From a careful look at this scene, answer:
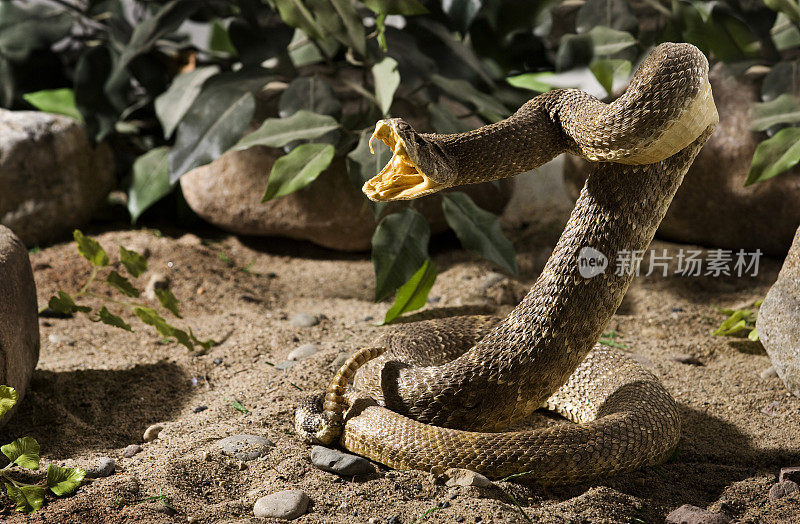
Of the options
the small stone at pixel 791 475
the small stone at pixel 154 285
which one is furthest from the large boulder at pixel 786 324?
the small stone at pixel 154 285

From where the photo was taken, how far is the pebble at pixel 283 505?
5.80 feet

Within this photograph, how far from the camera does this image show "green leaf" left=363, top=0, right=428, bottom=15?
10.1 feet

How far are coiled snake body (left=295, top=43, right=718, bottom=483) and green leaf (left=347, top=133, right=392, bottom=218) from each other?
1.04 metres

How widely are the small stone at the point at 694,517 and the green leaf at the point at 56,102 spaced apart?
3720 millimetres

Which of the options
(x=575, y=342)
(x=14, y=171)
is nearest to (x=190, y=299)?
(x=14, y=171)

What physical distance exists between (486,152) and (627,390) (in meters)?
0.96

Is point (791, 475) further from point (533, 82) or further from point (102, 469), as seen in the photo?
point (533, 82)

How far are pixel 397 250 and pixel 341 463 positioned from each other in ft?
4.15

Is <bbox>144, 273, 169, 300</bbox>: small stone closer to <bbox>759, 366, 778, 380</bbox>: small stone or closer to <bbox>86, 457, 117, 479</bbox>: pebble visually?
<bbox>86, 457, 117, 479</bbox>: pebble

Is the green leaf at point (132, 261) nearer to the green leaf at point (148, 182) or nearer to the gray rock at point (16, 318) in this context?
the gray rock at point (16, 318)

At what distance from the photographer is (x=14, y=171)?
378 centimetres

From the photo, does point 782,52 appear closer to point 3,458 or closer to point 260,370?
point 260,370

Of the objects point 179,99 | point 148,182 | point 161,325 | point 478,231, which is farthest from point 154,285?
point 478,231

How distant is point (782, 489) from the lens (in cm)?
189
